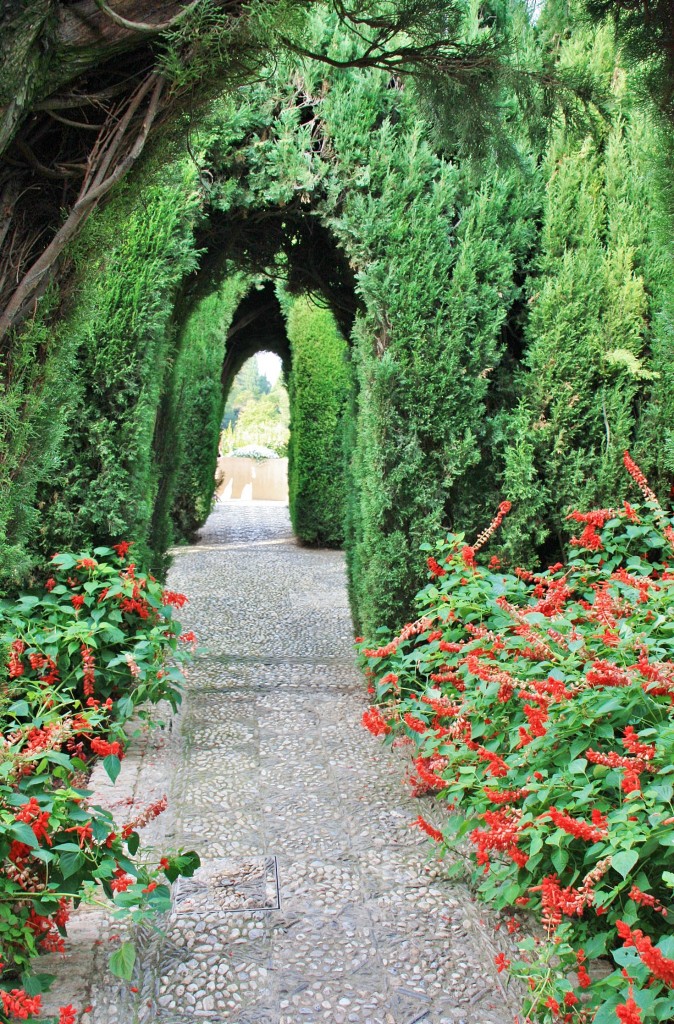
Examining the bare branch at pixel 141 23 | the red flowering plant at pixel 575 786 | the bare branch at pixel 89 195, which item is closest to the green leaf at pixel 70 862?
the red flowering plant at pixel 575 786

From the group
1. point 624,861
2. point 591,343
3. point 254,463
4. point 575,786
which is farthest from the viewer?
point 254,463

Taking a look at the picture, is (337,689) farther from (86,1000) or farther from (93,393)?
(86,1000)

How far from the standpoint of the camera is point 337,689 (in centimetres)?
492

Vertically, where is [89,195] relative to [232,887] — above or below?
above

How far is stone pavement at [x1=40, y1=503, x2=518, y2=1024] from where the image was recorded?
2.15 meters

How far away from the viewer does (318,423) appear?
35.4ft

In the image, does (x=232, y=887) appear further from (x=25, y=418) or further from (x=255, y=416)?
(x=255, y=416)

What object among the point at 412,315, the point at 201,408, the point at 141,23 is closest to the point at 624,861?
the point at 141,23

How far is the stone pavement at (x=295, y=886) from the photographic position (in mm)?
2146

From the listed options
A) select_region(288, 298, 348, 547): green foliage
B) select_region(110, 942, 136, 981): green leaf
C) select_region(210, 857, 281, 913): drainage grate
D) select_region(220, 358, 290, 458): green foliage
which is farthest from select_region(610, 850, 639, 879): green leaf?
select_region(220, 358, 290, 458): green foliage

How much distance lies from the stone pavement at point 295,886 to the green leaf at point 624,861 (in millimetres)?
658

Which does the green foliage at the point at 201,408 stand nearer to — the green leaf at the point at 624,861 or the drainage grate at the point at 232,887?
the drainage grate at the point at 232,887

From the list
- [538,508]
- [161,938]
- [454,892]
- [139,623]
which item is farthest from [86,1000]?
[538,508]

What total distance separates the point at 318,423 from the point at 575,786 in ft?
29.3
